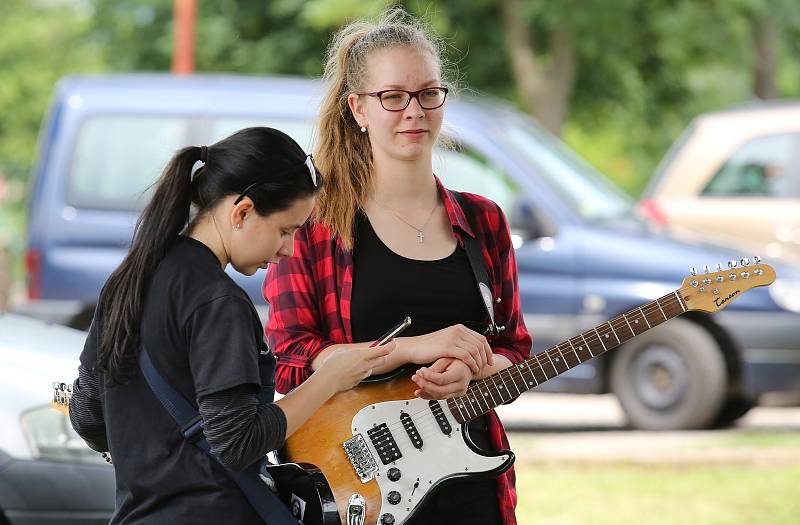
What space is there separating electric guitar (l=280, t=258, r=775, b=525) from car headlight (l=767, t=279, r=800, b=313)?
538 cm

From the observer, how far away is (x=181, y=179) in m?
2.95

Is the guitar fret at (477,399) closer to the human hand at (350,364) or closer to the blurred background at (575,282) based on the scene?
the human hand at (350,364)

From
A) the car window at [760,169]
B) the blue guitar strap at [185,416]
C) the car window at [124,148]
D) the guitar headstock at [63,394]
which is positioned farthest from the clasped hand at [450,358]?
the car window at [760,169]

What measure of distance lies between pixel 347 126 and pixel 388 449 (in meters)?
0.82

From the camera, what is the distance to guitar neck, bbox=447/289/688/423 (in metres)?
3.43

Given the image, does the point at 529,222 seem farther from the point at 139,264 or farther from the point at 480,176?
the point at 139,264

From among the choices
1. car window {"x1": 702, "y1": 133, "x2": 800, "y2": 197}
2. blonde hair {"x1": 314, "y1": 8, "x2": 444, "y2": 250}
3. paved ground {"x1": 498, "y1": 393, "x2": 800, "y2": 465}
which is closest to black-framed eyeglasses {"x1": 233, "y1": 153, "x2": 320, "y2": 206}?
blonde hair {"x1": 314, "y1": 8, "x2": 444, "y2": 250}

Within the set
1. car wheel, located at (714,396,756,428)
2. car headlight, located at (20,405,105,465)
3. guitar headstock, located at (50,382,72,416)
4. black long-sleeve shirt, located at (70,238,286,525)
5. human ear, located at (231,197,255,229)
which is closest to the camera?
black long-sleeve shirt, located at (70,238,286,525)

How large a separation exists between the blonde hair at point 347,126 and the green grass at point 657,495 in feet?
9.64

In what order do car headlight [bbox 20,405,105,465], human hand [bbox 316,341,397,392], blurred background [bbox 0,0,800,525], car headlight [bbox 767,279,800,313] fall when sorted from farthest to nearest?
car headlight [bbox 767,279,800,313]
blurred background [bbox 0,0,800,525]
car headlight [bbox 20,405,105,465]
human hand [bbox 316,341,397,392]

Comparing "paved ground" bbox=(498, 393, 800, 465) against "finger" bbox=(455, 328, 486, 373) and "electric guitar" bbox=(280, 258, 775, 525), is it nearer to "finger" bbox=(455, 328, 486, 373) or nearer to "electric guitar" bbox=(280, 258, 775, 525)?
"electric guitar" bbox=(280, 258, 775, 525)

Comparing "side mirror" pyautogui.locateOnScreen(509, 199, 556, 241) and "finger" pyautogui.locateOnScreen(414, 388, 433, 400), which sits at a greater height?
"finger" pyautogui.locateOnScreen(414, 388, 433, 400)

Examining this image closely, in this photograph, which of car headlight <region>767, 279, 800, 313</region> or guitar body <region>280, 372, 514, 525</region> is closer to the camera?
guitar body <region>280, 372, 514, 525</region>

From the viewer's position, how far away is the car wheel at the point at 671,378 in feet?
28.5
